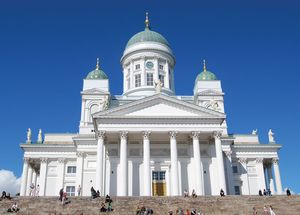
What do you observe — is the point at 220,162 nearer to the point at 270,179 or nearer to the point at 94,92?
the point at 270,179

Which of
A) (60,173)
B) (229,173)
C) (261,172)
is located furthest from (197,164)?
(60,173)

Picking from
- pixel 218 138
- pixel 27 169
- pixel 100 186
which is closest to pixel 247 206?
pixel 218 138

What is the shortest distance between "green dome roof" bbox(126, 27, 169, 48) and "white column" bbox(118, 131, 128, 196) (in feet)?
75.7

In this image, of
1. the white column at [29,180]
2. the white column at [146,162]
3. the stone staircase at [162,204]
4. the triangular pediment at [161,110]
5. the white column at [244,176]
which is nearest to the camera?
the stone staircase at [162,204]

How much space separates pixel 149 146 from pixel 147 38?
23162 millimetres

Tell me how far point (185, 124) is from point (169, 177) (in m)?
5.84

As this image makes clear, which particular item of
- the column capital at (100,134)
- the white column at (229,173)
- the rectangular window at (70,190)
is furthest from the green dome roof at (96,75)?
the white column at (229,173)

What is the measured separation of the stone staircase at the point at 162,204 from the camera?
27328 mm

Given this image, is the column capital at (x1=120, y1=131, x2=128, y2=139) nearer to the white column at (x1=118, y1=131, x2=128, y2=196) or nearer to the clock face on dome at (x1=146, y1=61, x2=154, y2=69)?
the white column at (x1=118, y1=131, x2=128, y2=196)

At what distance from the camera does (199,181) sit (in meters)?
37.3

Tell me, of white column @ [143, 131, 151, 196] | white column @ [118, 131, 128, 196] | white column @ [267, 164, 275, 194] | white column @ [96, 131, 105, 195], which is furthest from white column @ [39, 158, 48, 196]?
white column @ [267, 164, 275, 194]

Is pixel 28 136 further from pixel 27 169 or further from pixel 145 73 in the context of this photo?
pixel 145 73

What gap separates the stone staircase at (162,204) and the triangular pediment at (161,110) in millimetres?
10944

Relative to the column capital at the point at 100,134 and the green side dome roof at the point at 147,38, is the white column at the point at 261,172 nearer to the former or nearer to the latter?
the green side dome roof at the point at 147,38
